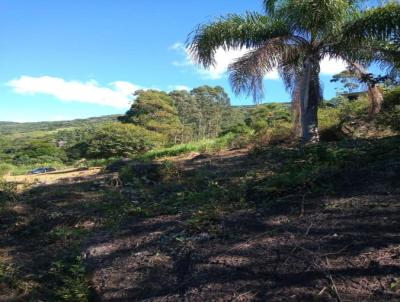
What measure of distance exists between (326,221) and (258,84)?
23.1 feet

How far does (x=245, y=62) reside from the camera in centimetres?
1078

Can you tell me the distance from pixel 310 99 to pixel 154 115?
141 ft

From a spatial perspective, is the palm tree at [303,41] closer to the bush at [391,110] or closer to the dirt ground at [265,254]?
the bush at [391,110]

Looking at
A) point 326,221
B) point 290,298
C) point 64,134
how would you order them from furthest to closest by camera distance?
point 64,134 → point 326,221 → point 290,298

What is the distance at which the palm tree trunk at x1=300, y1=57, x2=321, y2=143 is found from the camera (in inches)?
426

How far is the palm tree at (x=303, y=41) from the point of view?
10000mm

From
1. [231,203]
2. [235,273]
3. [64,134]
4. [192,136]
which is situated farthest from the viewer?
[64,134]

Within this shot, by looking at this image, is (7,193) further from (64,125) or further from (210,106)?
(64,125)

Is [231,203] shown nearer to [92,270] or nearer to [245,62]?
[92,270]

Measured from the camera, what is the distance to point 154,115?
53.3 m

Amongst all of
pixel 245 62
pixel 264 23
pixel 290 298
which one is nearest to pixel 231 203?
pixel 290 298

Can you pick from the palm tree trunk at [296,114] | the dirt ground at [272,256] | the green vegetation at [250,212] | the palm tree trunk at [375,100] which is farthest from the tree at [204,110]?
the dirt ground at [272,256]

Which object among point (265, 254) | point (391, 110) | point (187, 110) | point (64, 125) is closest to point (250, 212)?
point (265, 254)

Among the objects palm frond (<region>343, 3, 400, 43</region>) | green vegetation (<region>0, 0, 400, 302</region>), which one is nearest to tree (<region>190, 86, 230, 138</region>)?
green vegetation (<region>0, 0, 400, 302</region>)
